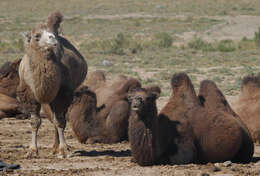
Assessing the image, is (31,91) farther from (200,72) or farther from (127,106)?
(200,72)

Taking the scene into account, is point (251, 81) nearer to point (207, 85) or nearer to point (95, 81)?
point (207, 85)

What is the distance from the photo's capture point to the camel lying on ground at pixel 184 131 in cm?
801

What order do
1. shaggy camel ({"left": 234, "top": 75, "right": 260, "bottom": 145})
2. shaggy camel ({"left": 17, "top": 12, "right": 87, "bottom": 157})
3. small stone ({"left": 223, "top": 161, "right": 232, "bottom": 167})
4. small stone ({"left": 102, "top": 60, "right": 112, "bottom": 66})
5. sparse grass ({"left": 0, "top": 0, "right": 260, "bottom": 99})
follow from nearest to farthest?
small stone ({"left": 223, "top": 161, "right": 232, "bottom": 167}) < shaggy camel ({"left": 17, "top": 12, "right": 87, "bottom": 157}) < shaggy camel ({"left": 234, "top": 75, "right": 260, "bottom": 145}) < sparse grass ({"left": 0, "top": 0, "right": 260, "bottom": 99}) < small stone ({"left": 102, "top": 60, "right": 112, "bottom": 66})

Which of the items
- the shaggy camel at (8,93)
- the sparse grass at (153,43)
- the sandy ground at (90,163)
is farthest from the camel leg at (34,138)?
the sparse grass at (153,43)

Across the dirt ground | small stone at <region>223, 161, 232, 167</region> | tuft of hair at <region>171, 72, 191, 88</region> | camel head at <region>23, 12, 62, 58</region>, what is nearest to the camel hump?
the dirt ground

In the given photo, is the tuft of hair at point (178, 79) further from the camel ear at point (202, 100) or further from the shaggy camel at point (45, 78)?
the shaggy camel at point (45, 78)

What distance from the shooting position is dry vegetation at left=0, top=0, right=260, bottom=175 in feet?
27.7

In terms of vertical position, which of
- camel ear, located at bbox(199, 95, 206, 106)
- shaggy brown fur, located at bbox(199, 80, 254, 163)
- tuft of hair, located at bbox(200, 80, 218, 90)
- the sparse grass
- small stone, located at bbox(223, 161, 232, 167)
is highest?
Result: tuft of hair, located at bbox(200, 80, 218, 90)

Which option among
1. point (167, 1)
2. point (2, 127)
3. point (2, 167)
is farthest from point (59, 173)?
point (167, 1)

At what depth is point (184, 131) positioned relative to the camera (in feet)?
27.3

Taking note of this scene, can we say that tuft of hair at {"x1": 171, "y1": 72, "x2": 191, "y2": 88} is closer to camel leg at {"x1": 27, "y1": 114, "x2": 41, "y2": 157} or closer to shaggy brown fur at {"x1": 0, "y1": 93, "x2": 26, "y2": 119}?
camel leg at {"x1": 27, "y1": 114, "x2": 41, "y2": 157}

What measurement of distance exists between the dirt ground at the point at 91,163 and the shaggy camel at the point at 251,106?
0.37 m

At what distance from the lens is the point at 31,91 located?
901cm

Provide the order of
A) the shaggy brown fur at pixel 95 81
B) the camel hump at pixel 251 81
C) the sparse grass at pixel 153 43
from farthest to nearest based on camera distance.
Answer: the sparse grass at pixel 153 43 → the shaggy brown fur at pixel 95 81 → the camel hump at pixel 251 81
